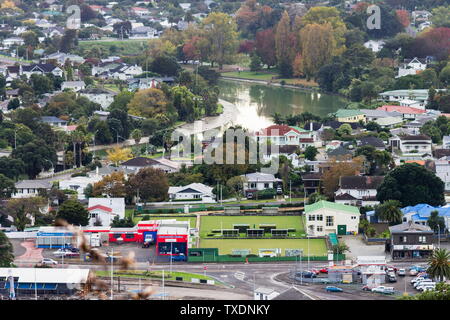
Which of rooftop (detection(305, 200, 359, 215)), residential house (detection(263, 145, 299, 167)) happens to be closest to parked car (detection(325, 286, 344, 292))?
rooftop (detection(305, 200, 359, 215))

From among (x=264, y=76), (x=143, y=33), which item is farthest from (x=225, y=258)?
(x=143, y=33)

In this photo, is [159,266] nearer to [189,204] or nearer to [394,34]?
[189,204]

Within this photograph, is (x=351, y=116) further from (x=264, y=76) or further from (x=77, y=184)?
(x=264, y=76)

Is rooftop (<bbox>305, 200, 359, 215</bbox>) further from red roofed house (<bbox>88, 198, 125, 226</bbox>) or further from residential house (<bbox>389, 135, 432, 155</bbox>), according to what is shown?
residential house (<bbox>389, 135, 432, 155</bbox>)

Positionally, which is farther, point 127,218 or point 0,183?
point 0,183

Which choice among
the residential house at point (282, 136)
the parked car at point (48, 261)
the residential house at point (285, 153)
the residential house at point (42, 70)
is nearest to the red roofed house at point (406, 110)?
the residential house at point (282, 136)

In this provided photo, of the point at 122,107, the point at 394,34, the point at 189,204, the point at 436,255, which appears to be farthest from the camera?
the point at 394,34
